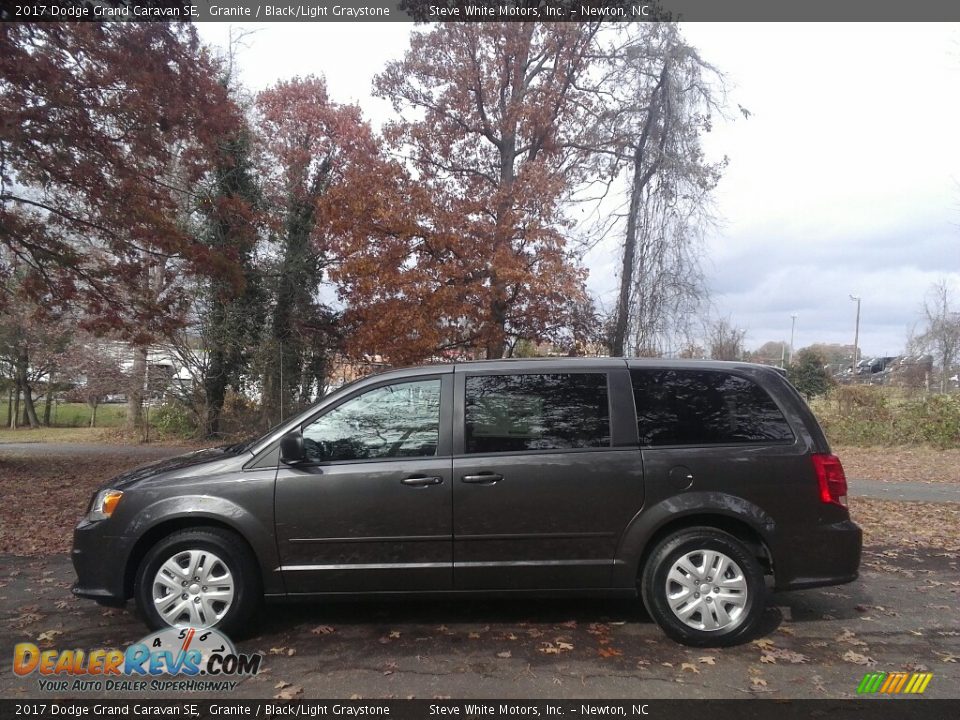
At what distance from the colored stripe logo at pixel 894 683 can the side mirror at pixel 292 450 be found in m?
3.52

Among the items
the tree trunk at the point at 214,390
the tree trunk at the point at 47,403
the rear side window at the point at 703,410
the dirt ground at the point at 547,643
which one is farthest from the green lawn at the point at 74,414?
the rear side window at the point at 703,410

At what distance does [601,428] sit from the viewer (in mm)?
4520

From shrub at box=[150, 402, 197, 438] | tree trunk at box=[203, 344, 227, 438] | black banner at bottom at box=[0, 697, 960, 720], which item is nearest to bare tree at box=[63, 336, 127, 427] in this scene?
shrub at box=[150, 402, 197, 438]

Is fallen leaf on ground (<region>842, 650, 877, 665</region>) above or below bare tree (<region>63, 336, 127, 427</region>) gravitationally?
below

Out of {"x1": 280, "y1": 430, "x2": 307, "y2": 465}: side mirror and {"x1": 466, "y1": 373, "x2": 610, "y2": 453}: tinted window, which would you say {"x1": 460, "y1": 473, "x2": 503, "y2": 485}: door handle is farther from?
{"x1": 280, "y1": 430, "x2": 307, "y2": 465}: side mirror

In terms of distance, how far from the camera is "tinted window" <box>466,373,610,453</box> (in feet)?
14.7

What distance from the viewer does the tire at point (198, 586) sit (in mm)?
4254

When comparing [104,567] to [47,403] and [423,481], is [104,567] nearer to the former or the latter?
[423,481]

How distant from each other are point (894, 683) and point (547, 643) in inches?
77.8

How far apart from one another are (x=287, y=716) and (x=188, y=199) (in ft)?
49.6

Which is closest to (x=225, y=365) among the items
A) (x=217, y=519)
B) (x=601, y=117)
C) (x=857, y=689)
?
(x=601, y=117)

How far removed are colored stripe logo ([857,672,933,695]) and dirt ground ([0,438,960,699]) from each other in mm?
54

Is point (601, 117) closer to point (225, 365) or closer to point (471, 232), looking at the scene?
point (471, 232)

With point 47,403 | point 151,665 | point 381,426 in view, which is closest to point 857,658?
point 381,426
